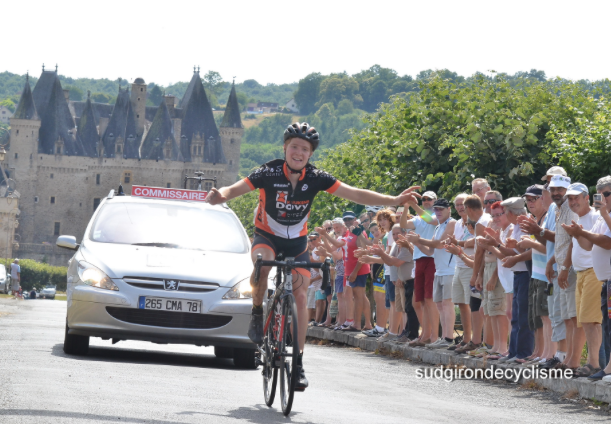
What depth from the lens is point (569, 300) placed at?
10469 millimetres

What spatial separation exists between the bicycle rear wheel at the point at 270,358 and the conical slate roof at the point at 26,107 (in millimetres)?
133295

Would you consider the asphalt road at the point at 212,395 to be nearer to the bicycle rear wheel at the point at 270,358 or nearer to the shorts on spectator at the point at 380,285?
the bicycle rear wheel at the point at 270,358

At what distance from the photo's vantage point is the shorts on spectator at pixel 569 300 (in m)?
10.4

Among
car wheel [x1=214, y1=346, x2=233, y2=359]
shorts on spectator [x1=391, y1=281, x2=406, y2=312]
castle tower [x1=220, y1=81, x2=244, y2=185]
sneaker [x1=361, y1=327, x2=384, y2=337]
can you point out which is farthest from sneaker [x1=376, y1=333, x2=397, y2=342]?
castle tower [x1=220, y1=81, x2=244, y2=185]

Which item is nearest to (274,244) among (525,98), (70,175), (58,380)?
(58,380)

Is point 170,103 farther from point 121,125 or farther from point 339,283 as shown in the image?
point 339,283

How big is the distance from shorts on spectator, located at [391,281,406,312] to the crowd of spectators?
2 cm

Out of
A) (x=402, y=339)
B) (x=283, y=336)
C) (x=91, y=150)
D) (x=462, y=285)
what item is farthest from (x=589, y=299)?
(x=91, y=150)

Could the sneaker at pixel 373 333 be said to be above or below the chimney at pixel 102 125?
below

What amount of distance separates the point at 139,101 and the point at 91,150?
32.7 ft

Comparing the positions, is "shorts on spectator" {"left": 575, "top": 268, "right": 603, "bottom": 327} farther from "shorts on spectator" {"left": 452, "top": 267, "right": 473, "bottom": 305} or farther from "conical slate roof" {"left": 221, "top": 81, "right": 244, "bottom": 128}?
"conical slate roof" {"left": 221, "top": 81, "right": 244, "bottom": 128}

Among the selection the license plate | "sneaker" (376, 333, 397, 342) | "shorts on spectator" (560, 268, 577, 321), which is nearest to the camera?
the license plate

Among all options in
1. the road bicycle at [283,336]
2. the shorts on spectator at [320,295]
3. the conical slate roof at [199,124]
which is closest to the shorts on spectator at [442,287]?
the road bicycle at [283,336]

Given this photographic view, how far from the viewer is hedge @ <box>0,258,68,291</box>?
403ft
